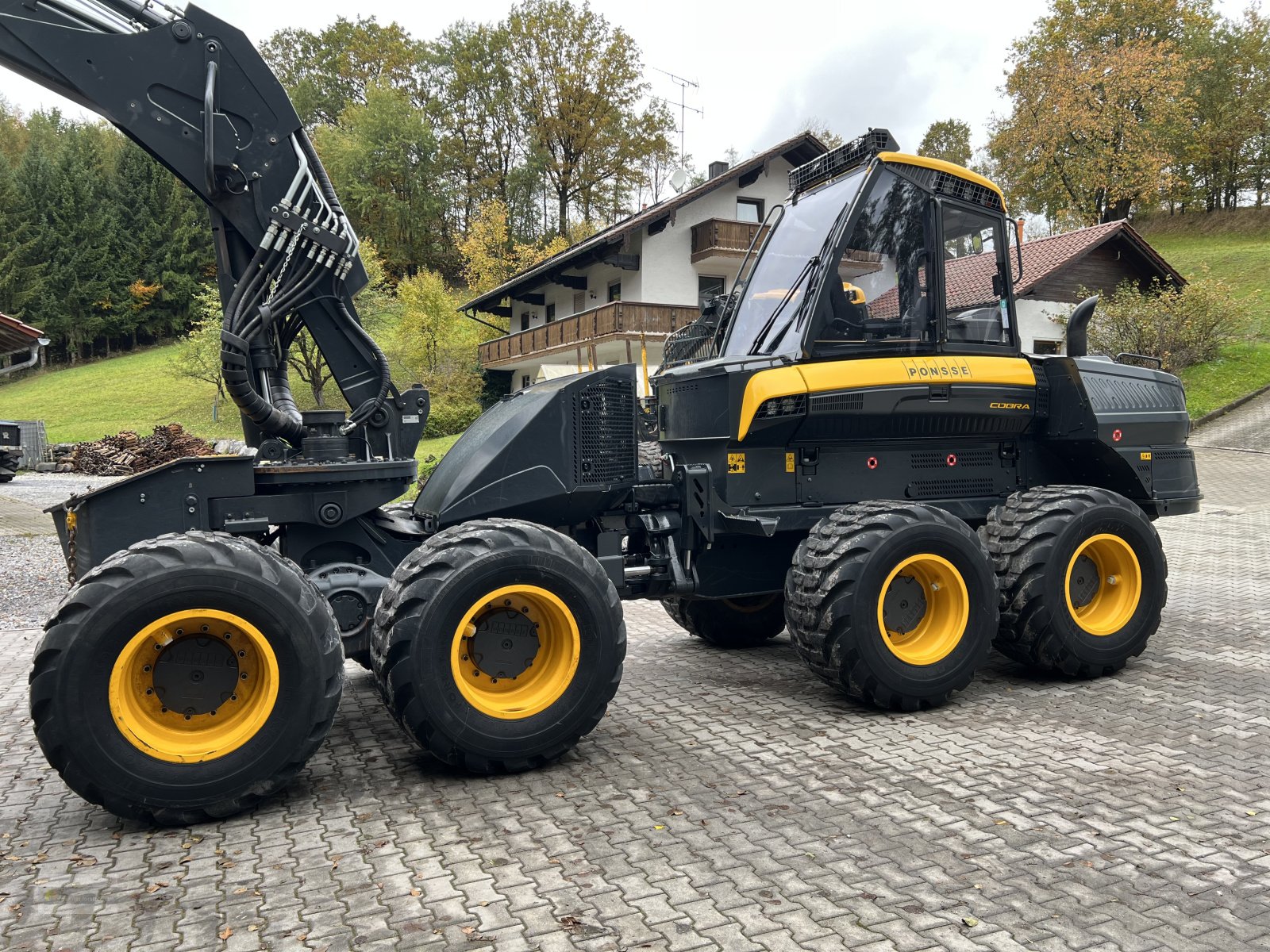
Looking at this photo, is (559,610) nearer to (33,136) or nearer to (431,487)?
(431,487)

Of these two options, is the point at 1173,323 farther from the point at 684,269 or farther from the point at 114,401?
the point at 114,401

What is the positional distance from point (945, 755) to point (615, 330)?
24.8m

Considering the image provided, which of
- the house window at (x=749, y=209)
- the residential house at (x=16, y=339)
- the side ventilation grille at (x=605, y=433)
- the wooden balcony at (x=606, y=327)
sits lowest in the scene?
the side ventilation grille at (x=605, y=433)

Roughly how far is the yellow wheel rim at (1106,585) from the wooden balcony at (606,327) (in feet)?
66.9

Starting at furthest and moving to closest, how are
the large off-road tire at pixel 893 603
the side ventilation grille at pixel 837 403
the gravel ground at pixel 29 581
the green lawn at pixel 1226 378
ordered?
A: the green lawn at pixel 1226 378 < the gravel ground at pixel 29 581 < the side ventilation grille at pixel 837 403 < the large off-road tire at pixel 893 603

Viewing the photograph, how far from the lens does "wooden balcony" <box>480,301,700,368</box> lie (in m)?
28.4

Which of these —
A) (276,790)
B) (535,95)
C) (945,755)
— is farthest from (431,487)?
(535,95)

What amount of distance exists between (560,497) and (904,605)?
2.02 meters

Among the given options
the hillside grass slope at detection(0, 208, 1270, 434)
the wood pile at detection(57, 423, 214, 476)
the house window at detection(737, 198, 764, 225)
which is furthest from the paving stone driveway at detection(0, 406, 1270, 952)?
the house window at detection(737, 198, 764, 225)

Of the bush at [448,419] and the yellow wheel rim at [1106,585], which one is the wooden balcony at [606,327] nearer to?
the bush at [448,419]

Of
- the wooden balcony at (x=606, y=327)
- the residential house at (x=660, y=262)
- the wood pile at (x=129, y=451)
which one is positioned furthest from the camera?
the residential house at (x=660, y=262)

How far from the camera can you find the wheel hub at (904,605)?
519 centimetres

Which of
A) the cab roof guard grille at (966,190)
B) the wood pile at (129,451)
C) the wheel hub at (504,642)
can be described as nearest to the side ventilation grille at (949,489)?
the cab roof guard grille at (966,190)

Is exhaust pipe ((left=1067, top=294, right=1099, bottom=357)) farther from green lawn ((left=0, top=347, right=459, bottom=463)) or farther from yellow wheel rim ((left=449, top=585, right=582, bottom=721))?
green lawn ((left=0, top=347, right=459, bottom=463))
